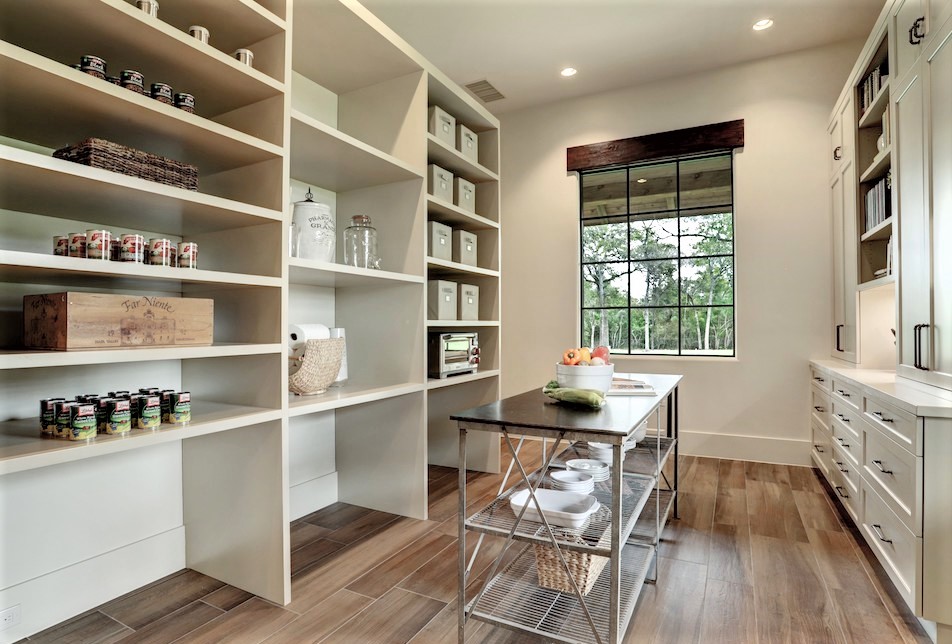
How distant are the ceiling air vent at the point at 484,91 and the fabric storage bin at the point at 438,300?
7.23 ft

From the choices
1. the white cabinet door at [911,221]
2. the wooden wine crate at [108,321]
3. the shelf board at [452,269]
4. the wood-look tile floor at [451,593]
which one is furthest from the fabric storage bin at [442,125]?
the white cabinet door at [911,221]

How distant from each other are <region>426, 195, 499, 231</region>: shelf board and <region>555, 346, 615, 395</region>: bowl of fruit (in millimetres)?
1297

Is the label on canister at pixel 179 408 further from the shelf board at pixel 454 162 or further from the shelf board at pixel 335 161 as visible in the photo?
the shelf board at pixel 454 162

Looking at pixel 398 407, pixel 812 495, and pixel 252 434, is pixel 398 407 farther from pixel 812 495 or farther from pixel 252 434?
pixel 812 495

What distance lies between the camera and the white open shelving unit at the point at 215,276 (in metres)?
1.44

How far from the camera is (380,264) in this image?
2754 millimetres

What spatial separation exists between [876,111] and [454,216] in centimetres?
251

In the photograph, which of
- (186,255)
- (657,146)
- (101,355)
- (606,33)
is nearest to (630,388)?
(186,255)

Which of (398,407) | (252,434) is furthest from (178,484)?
(398,407)

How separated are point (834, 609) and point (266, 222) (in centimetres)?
250

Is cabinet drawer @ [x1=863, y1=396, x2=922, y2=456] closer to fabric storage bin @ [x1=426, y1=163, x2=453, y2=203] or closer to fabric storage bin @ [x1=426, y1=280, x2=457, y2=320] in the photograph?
fabric storage bin @ [x1=426, y1=280, x2=457, y2=320]

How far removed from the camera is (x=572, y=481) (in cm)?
189

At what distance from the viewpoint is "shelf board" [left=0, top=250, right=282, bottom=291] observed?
1229mm

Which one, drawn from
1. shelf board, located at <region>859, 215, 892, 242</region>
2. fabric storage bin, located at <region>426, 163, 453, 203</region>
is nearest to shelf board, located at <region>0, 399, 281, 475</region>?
fabric storage bin, located at <region>426, 163, 453, 203</region>
